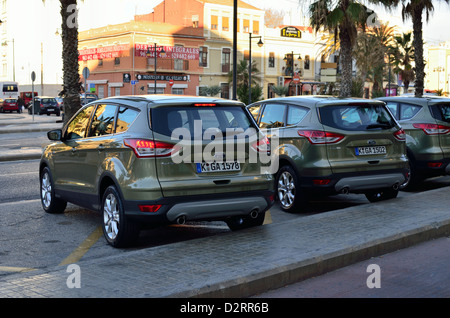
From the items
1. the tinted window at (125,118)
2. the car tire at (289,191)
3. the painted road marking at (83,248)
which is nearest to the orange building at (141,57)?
the car tire at (289,191)

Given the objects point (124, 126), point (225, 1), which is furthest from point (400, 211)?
point (225, 1)

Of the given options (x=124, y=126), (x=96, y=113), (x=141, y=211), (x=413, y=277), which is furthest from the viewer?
(x=96, y=113)

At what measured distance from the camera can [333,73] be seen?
2716cm

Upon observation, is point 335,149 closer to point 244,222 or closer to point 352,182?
point 352,182

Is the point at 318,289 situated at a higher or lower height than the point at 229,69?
lower

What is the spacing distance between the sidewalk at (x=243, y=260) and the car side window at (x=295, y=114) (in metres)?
1.65

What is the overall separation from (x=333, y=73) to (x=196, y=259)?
22.1 m

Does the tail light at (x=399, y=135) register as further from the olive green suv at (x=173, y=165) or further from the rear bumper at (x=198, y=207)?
the rear bumper at (x=198, y=207)

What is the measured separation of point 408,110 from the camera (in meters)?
11.8

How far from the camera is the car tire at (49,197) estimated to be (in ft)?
30.0

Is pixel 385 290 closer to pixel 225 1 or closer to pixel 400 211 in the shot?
pixel 400 211

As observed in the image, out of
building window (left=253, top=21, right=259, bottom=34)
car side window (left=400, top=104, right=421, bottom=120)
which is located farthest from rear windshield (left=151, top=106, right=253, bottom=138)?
building window (left=253, top=21, right=259, bottom=34)

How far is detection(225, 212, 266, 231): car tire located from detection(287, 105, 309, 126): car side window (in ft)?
7.03

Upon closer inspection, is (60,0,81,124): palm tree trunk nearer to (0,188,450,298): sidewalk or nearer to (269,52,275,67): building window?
(0,188,450,298): sidewalk
